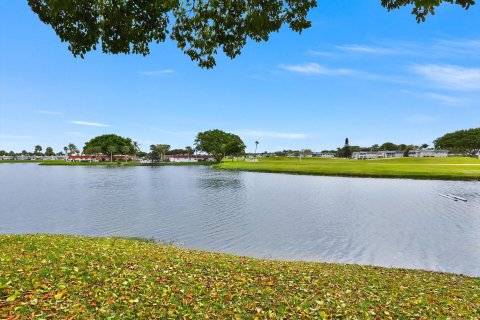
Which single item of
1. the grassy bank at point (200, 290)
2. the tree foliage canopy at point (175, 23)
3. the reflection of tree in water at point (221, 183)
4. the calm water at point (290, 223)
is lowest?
the calm water at point (290, 223)

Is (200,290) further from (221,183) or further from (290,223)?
(221,183)

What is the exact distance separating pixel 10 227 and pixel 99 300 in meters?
23.3

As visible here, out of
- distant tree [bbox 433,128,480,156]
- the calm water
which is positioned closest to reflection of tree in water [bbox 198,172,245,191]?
the calm water

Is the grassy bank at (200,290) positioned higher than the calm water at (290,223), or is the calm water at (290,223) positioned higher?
the grassy bank at (200,290)

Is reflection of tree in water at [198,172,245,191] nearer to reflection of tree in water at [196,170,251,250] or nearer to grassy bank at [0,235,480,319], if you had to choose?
reflection of tree in water at [196,170,251,250]

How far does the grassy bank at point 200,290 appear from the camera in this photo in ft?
26.1

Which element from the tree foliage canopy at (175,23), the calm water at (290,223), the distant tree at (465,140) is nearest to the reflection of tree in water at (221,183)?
the calm water at (290,223)

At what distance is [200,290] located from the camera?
30.5 feet

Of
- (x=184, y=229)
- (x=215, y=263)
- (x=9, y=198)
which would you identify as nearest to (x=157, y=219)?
(x=184, y=229)

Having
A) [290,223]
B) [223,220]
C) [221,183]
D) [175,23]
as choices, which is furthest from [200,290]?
[221,183]

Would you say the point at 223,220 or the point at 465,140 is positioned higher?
the point at 465,140

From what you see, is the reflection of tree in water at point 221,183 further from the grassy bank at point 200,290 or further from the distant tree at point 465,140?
the distant tree at point 465,140

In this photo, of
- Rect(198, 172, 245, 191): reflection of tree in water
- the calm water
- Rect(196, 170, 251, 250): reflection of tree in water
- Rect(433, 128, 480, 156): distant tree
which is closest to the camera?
the calm water

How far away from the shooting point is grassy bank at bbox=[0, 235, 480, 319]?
7957 mm
